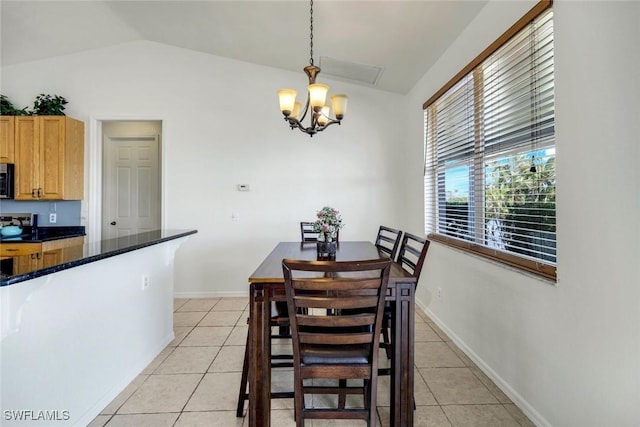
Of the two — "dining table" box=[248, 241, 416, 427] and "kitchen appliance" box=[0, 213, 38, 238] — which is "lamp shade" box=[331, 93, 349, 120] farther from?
"kitchen appliance" box=[0, 213, 38, 238]

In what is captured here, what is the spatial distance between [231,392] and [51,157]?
11.5ft

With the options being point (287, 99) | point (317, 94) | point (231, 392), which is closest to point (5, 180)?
point (287, 99)

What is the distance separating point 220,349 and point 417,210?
8.37ft

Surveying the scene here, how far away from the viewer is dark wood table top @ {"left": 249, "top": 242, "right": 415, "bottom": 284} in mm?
1532

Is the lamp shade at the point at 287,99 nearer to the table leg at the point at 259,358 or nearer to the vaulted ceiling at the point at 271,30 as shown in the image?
the vaulted ceiling at the point at 271,30

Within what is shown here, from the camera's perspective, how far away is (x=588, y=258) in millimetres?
1343

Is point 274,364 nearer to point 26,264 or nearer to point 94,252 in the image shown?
point 94,252

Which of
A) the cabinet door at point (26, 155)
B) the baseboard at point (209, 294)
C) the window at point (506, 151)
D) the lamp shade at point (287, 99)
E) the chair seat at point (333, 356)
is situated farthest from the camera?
the baseboard at point (209, 294)

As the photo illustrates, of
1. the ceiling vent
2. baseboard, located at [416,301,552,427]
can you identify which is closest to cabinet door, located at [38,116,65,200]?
the ceiling vent

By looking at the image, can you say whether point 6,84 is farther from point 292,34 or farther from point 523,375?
point 523,375

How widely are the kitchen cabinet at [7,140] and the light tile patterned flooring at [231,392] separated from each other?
2.96 metres

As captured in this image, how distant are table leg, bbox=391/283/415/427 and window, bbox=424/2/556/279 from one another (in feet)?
2.52

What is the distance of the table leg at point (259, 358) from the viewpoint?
5.00 feet

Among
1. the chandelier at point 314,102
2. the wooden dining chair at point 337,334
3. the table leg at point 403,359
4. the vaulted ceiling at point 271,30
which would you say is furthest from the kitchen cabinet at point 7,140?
the table leg at point 403,359
